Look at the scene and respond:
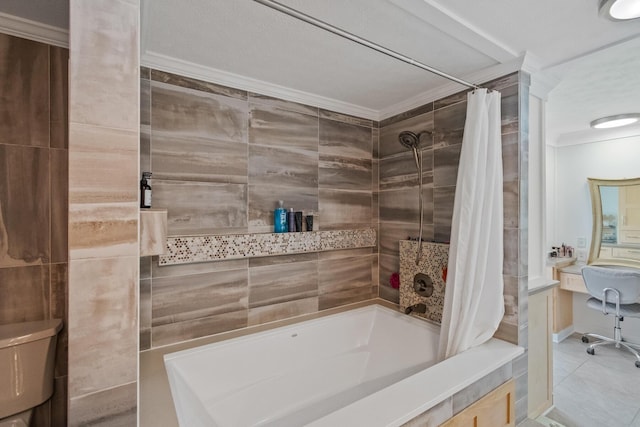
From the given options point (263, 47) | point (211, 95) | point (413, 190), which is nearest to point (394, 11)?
point (263, 47)

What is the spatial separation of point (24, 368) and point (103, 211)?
109 cm

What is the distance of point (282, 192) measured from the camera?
7.30ft

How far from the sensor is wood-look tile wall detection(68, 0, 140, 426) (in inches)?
31.1

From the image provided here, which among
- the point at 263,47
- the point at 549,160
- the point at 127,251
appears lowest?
the point at 127,251

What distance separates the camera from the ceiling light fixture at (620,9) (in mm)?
1225

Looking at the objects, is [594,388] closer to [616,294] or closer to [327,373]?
[616,294]

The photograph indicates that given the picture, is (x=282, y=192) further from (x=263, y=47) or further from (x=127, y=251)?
(x=127, y=251)

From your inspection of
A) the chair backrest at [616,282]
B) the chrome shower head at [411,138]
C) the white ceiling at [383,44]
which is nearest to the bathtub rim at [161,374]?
the chrome shower head at [411,138]

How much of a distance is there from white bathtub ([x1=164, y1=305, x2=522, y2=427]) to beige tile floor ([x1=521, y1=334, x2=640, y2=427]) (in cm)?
86

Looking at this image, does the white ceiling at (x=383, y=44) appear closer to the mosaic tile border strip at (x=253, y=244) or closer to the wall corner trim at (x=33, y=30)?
the wall corner trim at (x=33, y=30)

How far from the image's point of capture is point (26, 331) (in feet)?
4.33

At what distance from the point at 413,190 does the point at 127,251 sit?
2.09 m

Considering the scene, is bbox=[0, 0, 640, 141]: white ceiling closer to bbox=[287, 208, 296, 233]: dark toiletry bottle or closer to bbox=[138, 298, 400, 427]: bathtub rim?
bbox=[287, 208, 296, 233]: dark toiletry bottle

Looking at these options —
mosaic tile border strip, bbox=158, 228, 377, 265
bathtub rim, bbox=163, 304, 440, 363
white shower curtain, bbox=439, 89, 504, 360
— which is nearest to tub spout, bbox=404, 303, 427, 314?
bathtub rim, bbox=163, 304, 440, 363
